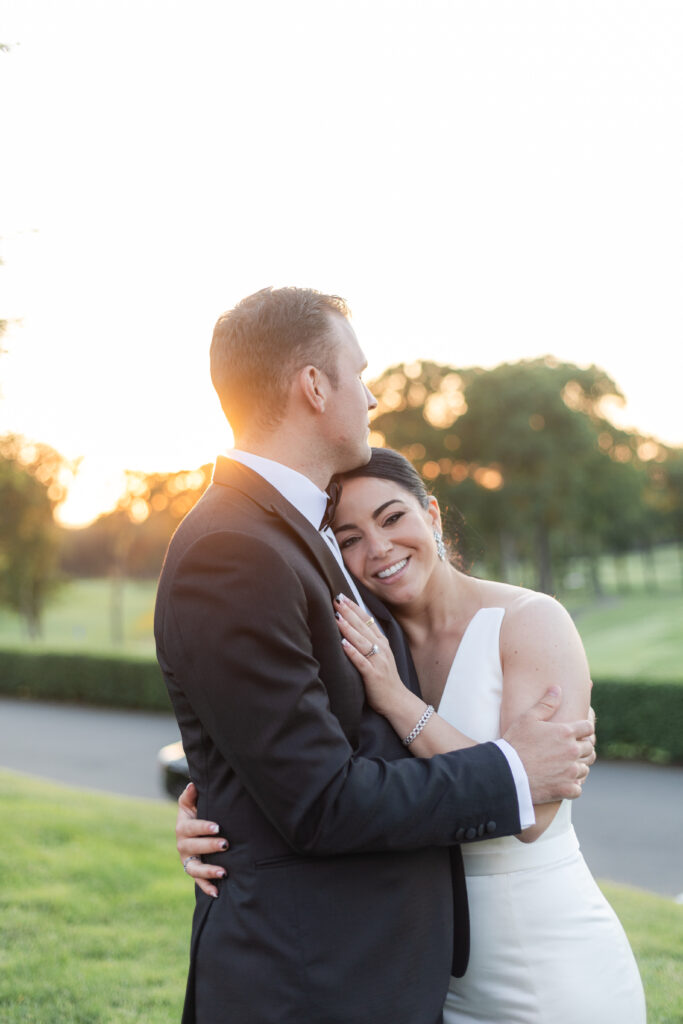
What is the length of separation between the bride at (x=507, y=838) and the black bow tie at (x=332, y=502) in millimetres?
33

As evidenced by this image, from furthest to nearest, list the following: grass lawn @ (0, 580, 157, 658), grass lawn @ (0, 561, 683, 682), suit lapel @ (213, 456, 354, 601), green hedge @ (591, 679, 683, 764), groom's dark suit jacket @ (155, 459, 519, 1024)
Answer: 1. grass lawn @ (0, 580, 157, 658)
2. grass lawn @ (0, 561, 683, 682)
3. green hedge @ (591, 679, 683, 764)
4. suit lapel @ (213, 456, 354, 601)
5. groom's dark suit jacket @ (155, 459, 519, 1024)

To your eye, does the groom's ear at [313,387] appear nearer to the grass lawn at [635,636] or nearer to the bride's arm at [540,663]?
the bride's arm at [540,663]

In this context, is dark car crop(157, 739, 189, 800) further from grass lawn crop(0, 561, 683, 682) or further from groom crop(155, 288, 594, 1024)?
groom crop(155, 288, 594, 1024)

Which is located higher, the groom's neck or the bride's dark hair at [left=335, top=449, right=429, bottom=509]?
the groom's neck

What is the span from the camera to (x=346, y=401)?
2.37 metres

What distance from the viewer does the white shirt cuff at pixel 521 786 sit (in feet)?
7.15

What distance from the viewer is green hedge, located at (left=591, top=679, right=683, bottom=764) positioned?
14820 millimetres

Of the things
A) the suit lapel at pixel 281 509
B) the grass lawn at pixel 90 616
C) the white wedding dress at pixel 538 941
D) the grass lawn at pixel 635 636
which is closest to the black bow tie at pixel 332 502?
the suit lapel at pixel 281 509

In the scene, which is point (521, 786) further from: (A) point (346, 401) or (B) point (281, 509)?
(A) point (346, 401)

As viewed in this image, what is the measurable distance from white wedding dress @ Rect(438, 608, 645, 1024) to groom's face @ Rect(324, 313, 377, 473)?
3.17 ft

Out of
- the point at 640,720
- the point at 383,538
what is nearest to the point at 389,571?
the point at 383,538

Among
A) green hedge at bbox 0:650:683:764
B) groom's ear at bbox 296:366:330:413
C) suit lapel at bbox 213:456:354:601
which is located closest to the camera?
suit lapel at bbox 213:456:354:601

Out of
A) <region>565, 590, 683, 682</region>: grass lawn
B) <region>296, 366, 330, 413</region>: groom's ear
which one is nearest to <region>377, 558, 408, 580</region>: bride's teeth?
<region>296, 366, 330, 413</region>: groom's ear

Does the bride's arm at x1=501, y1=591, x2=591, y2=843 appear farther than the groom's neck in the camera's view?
Yes
